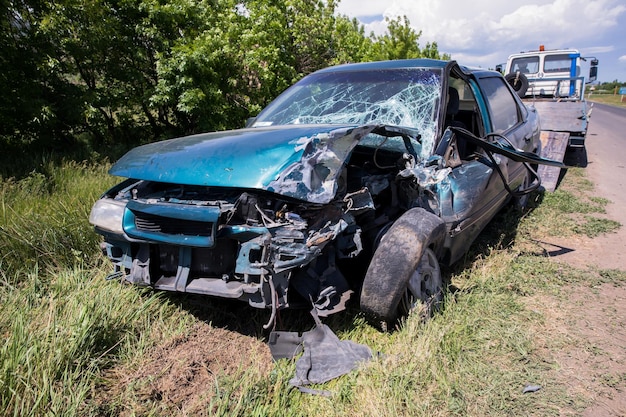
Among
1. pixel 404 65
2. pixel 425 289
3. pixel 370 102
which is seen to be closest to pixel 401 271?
pixel 425 289

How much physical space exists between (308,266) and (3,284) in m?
2.26

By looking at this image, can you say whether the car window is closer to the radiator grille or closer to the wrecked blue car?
the wrecked blue car

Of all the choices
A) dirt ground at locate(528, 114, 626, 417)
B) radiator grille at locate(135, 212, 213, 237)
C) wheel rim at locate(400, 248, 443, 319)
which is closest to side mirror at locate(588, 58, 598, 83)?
dirt ground at locate(528, 114, 626, 417)

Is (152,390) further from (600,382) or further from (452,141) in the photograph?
(452,141)

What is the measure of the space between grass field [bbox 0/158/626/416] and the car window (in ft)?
4.37

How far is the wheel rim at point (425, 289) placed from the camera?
103 inches

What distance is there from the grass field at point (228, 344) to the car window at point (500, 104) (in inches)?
52.4

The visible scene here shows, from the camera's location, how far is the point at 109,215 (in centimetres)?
256

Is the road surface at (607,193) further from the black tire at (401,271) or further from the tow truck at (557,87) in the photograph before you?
the black tire at (401,271)

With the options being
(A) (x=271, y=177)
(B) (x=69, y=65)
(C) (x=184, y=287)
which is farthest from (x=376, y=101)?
(B) (x=69, y=65)

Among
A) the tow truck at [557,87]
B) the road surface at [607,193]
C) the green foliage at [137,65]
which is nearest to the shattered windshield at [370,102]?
the road surface at [607,193]

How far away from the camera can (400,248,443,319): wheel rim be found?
261 centimetres

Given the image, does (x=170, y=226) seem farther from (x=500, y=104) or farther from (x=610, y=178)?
(x=610, y=178)

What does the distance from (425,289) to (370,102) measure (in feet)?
5.34
